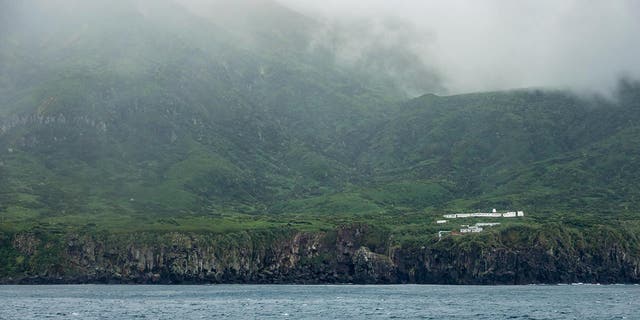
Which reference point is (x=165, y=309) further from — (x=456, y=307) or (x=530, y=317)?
(x=530, y=317)

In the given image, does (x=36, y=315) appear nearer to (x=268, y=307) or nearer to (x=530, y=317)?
(x=268, y=307)

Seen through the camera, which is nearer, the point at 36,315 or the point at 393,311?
the point at 36,315

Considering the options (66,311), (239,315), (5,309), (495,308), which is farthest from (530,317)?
(5,309)

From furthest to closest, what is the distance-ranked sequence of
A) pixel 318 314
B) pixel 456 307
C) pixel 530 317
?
pixel 456 307 → pixel 318 314 → pixel 530 317

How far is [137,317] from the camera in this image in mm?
169375

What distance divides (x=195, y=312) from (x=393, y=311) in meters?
38.9

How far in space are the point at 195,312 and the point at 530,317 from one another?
63.5 m

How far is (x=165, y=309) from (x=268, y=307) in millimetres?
22151

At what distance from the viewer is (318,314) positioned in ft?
587

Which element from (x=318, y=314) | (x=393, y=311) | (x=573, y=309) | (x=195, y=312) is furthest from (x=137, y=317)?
(x=573, y=309)

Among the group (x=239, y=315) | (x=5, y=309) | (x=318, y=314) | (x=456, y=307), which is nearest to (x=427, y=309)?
(x=456, y=307)

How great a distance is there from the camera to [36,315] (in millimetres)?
172750

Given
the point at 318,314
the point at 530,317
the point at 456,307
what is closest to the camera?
the point at 530,317

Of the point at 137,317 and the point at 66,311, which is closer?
the point at 137,317
